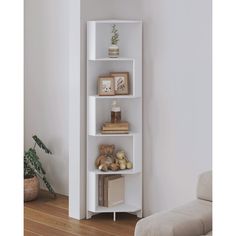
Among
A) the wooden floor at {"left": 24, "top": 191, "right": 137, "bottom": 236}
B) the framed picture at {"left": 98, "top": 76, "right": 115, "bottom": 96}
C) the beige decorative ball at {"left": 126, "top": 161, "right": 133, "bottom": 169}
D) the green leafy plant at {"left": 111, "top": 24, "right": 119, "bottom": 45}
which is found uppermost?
the green leafy plant at {"left": 111, "top": 24, "right": 119, "bottom": 45}

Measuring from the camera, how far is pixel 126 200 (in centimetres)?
431

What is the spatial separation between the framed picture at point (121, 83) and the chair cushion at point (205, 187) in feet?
4.28

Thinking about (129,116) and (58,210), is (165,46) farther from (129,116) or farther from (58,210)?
(58,210)

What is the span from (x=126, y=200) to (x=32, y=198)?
97 centimetres

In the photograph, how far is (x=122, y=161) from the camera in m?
4.19

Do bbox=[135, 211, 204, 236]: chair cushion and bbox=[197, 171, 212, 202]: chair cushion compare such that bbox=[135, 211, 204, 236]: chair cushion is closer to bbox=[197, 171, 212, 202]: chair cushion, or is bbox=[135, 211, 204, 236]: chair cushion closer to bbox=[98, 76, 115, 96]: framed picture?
bbox=[197, 171, 212, 202]: chair cushion

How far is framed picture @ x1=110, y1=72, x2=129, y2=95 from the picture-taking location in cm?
417

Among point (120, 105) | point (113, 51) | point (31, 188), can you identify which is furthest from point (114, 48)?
point (31, 188)

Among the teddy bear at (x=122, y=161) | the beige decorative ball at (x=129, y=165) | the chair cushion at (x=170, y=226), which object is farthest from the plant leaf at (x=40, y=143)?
the chair cushion at (x=170, y=226)

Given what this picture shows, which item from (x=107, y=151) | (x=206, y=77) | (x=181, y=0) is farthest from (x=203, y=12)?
(x=107, y=151)

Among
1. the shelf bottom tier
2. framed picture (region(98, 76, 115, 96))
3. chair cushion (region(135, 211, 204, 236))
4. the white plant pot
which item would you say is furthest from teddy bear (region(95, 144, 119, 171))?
chair cushion (region(135, 211, 204, 236))

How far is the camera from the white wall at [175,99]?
378 centimetres

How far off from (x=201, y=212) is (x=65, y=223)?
155 centimetres

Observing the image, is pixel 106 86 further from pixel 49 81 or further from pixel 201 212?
pixel 201 212
